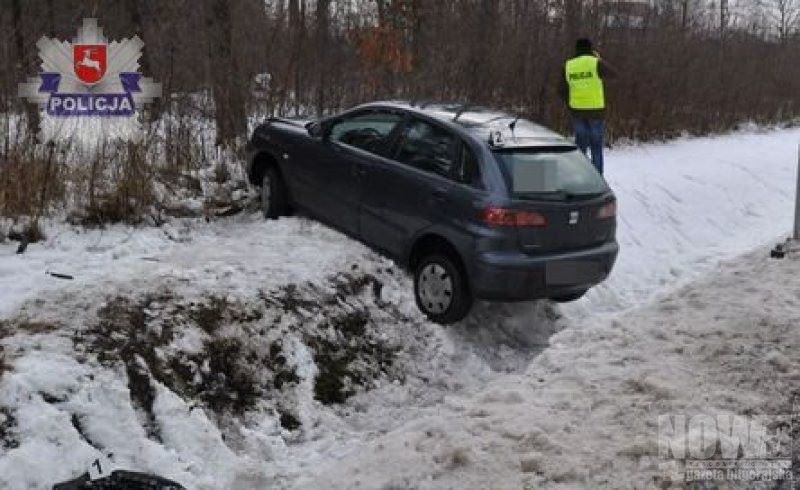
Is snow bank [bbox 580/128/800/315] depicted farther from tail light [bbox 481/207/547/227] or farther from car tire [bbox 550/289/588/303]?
tail light [bbox 481/207/547/227]

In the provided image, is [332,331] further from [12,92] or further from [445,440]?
[12,92]

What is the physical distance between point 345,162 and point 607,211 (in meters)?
2.46

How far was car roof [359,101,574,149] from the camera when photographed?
665 centimetres

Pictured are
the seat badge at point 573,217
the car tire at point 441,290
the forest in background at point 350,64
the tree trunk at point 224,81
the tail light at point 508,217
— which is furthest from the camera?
the tree trunk at point 224,81

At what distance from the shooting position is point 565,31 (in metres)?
16.2

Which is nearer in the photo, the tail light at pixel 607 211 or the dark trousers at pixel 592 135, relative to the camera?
the tail light at pixel 607 211

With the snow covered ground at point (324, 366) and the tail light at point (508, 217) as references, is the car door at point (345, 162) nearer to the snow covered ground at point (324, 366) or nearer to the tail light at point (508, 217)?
the snow covered ground at point (324, 366)

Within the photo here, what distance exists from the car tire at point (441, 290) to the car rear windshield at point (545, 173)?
2.80 ft

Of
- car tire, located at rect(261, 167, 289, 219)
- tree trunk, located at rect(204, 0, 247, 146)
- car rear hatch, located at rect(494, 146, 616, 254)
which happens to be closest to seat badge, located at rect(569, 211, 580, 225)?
car rear hatch, located at rect(494, 146, 616, 254)

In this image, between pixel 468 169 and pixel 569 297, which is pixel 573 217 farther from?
pixel 569 297

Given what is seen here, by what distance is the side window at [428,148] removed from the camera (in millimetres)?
6746

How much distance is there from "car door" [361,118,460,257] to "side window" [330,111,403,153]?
20 centimetres

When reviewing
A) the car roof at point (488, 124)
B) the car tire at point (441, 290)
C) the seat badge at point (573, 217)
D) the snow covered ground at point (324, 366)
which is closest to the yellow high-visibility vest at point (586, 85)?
the snow covered ground at point (324, 366)

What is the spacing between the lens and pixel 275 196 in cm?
836
